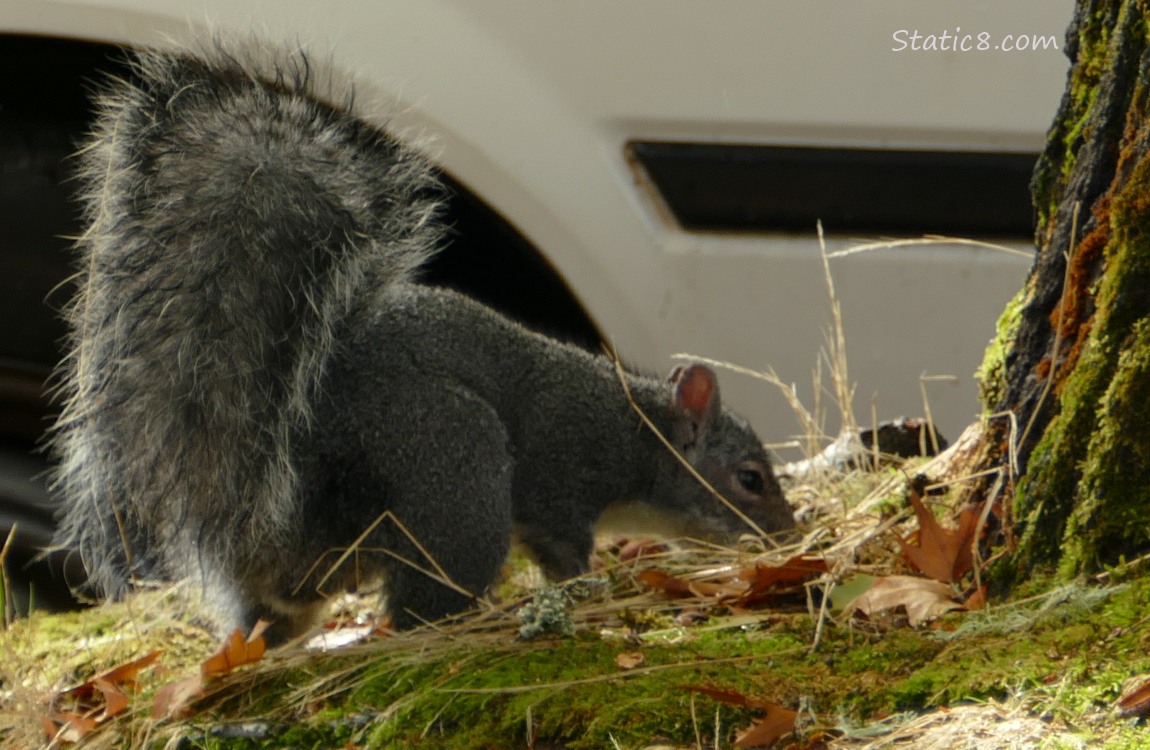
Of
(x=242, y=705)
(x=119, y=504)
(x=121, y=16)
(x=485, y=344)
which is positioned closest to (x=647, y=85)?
(x=485, y=344)

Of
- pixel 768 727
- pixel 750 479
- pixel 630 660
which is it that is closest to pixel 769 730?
pixel 768 727

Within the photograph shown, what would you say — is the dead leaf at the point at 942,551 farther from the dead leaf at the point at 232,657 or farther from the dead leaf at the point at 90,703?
the dead leaf at the point at 90,703

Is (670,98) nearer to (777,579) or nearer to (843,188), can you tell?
(843,188)

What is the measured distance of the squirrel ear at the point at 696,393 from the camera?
301cm

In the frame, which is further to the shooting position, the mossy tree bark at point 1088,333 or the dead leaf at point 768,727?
the mossy tree bark at point 1088,333

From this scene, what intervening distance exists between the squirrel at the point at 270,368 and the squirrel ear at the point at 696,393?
0.55 metres

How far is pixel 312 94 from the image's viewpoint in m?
2.60

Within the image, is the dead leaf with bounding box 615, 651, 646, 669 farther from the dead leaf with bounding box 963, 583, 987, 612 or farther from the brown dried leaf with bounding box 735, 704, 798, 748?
the dead leaf with bounding box 963, 583, 987, 612

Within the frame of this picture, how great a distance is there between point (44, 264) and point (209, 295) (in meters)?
1.05

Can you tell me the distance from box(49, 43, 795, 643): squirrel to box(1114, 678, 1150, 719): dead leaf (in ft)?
3.72

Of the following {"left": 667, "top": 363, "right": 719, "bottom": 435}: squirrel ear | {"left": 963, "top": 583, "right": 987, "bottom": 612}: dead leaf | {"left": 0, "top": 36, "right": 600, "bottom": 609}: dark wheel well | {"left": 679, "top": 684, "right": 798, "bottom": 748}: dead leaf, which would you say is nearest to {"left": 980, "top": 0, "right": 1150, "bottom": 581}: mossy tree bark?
{"left": 963, "top": 583, "right": 987, "bottom": 612}: dead leaf

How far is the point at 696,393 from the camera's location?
3.04m

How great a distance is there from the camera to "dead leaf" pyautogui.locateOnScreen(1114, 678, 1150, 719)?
4.24ft

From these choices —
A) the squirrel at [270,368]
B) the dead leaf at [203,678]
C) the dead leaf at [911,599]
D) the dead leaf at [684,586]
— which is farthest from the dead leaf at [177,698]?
the dead leaf at [911,599]
